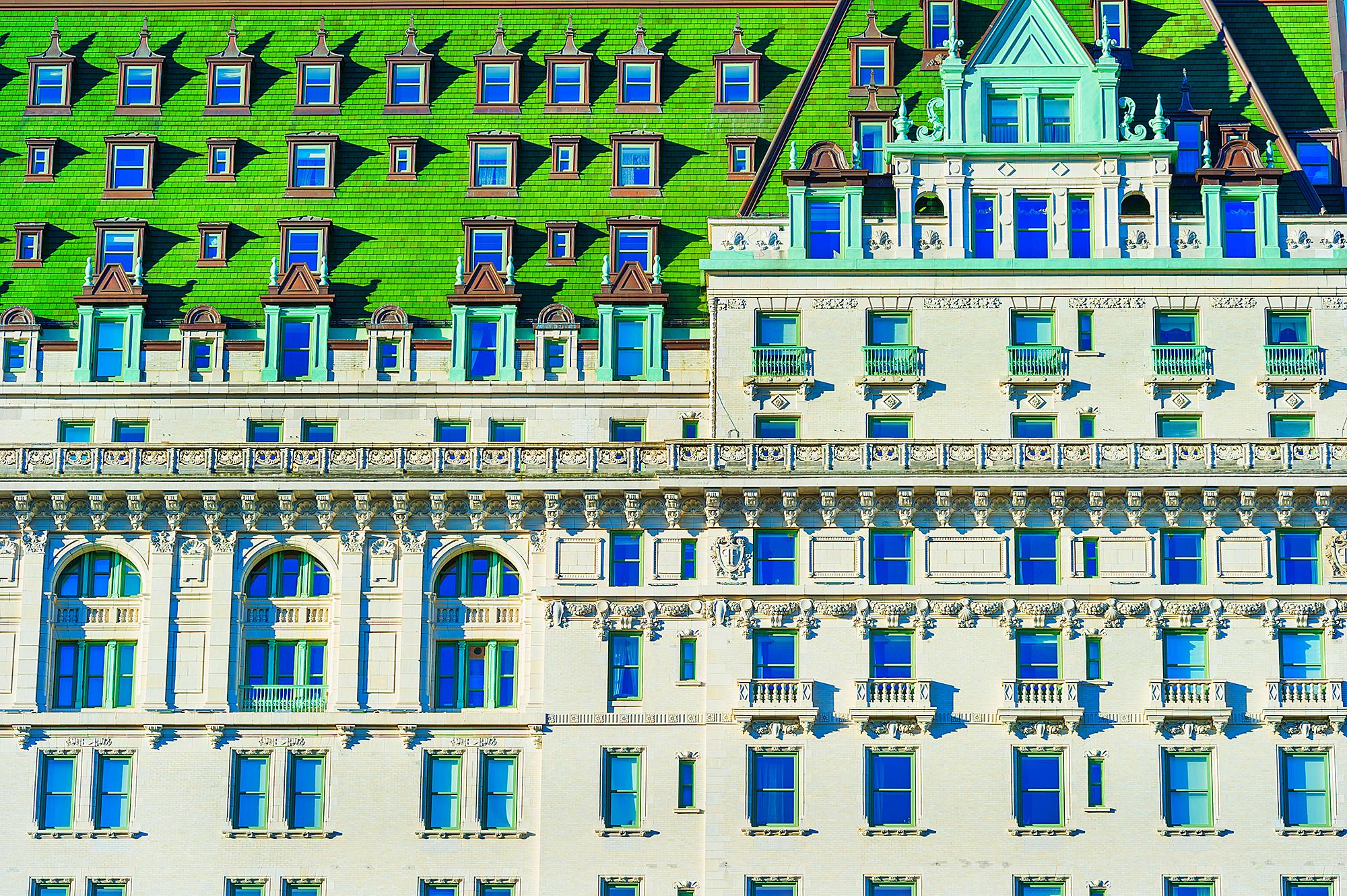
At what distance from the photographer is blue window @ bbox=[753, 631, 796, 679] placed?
8131 cm

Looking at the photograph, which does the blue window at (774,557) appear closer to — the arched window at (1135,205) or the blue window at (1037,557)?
the blue window at (1037,557)

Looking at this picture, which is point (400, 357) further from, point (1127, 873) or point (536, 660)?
point (1127, 873)

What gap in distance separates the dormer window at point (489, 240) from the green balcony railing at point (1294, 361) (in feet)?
83.1

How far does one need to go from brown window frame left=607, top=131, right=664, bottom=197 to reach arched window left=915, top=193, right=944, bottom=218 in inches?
414

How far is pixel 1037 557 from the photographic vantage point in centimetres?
8194

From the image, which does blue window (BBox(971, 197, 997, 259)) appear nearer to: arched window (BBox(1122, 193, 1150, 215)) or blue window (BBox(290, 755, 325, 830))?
arched window (BBox(1122, 193, 1150, 215))

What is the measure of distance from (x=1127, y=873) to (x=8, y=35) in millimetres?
51112

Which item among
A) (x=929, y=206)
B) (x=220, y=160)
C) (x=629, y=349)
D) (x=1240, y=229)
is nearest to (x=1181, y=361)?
(x=1240, y=229)

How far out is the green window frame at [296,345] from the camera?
8606 cm

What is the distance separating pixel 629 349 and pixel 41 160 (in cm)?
2326

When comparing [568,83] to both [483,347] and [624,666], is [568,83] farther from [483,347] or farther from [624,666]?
[624,666]

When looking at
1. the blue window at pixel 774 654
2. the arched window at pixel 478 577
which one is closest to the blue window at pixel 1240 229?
the blue window at pixel 774 654

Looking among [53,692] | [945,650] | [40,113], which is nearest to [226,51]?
[40,113]

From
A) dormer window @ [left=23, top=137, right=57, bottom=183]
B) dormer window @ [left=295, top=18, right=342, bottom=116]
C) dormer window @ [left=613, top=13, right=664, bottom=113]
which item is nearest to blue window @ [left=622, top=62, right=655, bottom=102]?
dormer window @ [left=613, top=13, right=664, bottom=113]
